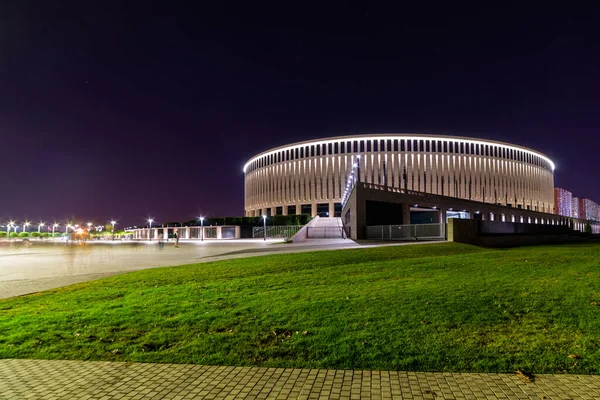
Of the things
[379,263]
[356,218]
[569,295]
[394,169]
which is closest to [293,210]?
[394,169]

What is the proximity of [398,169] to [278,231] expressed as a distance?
44287 millimetres

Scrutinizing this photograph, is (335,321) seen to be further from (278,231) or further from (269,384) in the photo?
(278,231)

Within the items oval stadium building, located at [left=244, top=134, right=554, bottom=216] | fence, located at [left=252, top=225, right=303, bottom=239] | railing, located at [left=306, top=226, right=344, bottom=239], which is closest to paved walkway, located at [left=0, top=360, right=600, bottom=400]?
railing, located at [left=306, top=226, right=344, bottom=239]

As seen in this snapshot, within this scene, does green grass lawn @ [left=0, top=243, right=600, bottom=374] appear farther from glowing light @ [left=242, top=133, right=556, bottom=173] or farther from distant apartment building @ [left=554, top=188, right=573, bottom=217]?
distant apartment building @ [left=554, top=188, right=573, bottom=217]

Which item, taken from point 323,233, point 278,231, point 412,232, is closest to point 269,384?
point 412,232

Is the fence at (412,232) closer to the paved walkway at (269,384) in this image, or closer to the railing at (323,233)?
the railing at (323,233)

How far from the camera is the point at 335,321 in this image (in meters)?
6.88

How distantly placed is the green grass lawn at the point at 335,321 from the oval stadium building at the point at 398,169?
7729 cm

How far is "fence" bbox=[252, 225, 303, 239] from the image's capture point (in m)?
50.7

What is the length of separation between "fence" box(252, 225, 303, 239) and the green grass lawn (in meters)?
38.9

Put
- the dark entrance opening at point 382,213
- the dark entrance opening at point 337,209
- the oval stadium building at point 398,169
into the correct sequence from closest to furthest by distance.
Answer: the dark entrance opening at point 382,213 → the oval stadium building at point 398,169 → the dark entrance opening at point 337,209

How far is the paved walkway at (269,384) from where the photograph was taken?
4.22m

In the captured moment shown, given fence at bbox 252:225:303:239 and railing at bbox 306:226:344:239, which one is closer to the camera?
railing at bbox 306:226:344:239

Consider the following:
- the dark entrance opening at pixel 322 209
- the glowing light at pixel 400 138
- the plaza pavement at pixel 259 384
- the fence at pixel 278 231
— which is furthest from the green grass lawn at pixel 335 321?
the dark entrance opening at pixel 322 209
